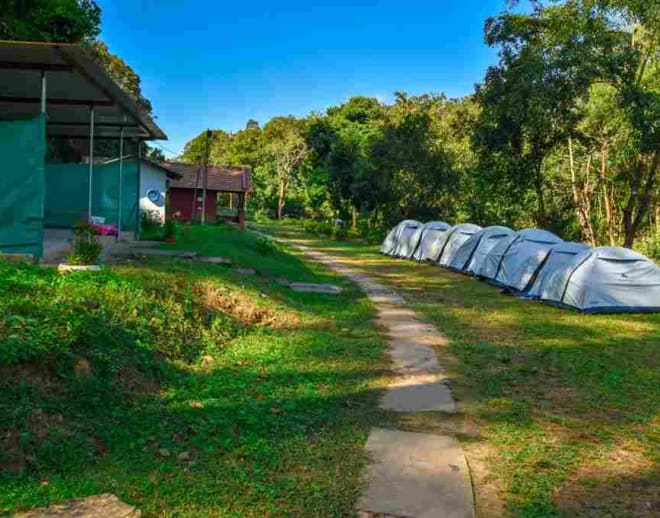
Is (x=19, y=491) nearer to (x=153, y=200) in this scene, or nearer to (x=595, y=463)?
(x=595, y=463)

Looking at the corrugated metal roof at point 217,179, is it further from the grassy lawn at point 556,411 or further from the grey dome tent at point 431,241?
the grassy lawn at point 556,411

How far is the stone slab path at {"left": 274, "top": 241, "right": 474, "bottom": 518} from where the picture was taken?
354 centimetres

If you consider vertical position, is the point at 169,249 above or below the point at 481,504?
above

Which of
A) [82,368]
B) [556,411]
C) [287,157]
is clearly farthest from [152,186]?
[287,157]

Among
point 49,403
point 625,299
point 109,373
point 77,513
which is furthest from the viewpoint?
point 625,299

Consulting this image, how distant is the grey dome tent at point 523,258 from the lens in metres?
13.8

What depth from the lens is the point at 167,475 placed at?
371 centimetres

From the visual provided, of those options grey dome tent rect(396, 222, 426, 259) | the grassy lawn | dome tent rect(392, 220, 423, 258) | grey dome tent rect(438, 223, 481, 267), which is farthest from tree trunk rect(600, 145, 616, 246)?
the grassy lawn

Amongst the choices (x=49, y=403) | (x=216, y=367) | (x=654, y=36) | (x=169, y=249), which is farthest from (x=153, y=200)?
(x=49, y=403)

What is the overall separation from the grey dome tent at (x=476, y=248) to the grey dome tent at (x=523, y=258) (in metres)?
1.04

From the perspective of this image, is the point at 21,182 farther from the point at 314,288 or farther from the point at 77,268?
the point at 314,288

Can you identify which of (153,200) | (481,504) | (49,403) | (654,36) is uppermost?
(654,36)

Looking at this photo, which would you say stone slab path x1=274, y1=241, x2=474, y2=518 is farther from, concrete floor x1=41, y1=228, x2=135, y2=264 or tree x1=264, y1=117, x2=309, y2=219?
tree x1=264, y1=117, x2=309, y2=219

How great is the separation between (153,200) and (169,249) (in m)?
14.5
